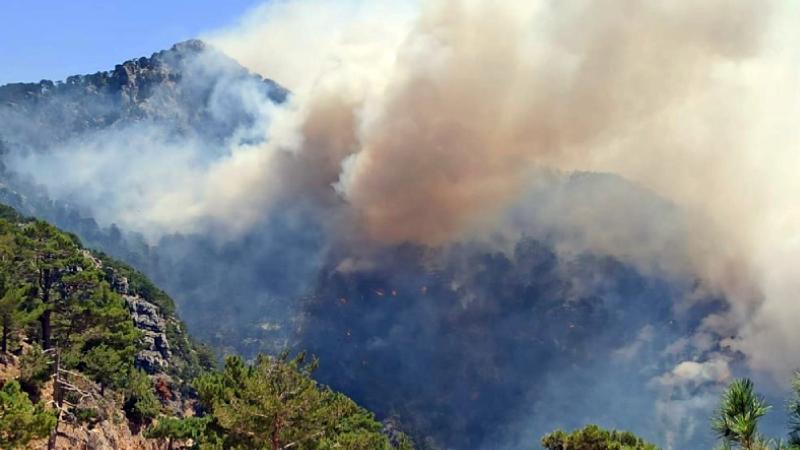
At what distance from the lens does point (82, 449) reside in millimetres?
56844

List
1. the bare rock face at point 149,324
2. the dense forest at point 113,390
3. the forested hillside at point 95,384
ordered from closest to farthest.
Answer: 1. the dense forest at point 113,390
2. the forested hillside at point 95,384
3. the bare rock face at point 149,324

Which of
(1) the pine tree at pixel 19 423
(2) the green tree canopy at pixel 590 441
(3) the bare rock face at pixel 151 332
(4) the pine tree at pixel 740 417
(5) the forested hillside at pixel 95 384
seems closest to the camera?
(4) the pine tree at pixel 740 417

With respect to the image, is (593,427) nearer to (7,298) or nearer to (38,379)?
(38,379)

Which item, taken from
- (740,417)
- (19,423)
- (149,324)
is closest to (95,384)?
(19,423)

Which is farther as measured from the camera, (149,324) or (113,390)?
(149,324)

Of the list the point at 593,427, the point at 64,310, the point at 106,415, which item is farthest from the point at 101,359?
the point at 593,427

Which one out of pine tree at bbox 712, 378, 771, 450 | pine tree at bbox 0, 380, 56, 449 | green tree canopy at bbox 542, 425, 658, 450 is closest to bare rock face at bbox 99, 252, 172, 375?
green tree canopy at bbox 542, 425, 658, 450

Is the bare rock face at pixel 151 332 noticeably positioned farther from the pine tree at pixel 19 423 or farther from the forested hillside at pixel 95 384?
the pine tree at pixel 19 423

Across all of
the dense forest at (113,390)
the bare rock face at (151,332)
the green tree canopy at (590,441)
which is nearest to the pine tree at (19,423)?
the dense forest at (113,390)

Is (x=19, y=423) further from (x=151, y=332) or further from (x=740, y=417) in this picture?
(x=151, y=332)

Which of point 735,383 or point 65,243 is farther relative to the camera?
point 65,243

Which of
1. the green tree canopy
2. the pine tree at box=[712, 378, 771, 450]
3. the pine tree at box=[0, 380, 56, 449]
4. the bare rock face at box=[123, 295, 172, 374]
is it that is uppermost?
the bare rock face at box=[123, 295, 172, 374]

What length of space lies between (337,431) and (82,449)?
28.0 meters

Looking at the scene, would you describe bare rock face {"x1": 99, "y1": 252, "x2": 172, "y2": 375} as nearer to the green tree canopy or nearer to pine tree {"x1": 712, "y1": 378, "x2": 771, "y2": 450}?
the green tree canopy
